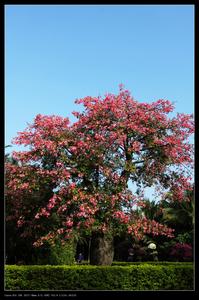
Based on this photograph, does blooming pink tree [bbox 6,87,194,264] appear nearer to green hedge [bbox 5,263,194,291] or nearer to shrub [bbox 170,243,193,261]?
green hedge [bbox 5,263,194,291]

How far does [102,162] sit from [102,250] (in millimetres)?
3505

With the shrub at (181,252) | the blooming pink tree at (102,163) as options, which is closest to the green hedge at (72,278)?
the blooming pink tree at (102,163)

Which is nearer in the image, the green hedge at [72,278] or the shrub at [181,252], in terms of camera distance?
the green hedge at [72,278]

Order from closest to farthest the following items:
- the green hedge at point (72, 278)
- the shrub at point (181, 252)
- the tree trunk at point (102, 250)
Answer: the green hedge at point (72, 278) < the tree trunk at point (102, 250) < the shrub at point (181, 252)

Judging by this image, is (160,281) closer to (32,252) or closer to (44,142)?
(44,142)

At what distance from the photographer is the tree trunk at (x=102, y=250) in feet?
58.9

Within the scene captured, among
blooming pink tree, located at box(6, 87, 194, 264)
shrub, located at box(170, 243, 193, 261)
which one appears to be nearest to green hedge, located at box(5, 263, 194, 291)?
blooming pink tree, located at box(6, 87, 194, 264)

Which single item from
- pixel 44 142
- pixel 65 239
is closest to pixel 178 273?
pixel 65 239

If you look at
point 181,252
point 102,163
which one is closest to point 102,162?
point 102,163

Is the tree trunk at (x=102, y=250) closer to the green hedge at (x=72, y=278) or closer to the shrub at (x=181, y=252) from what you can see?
the green hedge at (x=72, y=278)

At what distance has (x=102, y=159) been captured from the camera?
17.3 m

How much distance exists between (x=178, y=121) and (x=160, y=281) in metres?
6.34

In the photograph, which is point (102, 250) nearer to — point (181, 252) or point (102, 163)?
point (102, 163)

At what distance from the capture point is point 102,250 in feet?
58.9
